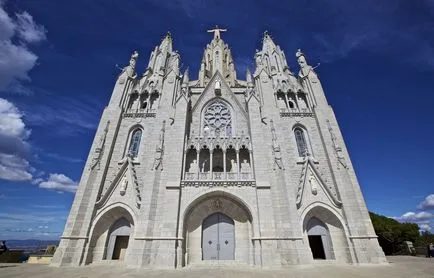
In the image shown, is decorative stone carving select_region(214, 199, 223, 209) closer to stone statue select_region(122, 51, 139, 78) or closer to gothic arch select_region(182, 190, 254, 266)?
gothic arch select_region(182, 190, 254, 266)

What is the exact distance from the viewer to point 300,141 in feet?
66.1

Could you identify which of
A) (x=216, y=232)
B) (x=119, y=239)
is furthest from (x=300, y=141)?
(x=119, y=239)

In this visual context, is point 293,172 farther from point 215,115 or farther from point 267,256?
point 215,115

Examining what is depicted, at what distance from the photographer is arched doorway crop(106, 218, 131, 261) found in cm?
1582

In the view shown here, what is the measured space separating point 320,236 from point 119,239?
16.7 meters

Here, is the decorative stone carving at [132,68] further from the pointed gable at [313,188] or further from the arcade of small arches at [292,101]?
the pointed gable at [313,188]

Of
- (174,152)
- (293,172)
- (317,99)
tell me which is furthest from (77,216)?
(317,99)

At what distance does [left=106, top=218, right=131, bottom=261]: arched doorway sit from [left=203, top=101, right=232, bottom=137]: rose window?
10.9 m

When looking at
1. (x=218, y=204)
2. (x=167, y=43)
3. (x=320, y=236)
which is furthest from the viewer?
(x=167, y=43)

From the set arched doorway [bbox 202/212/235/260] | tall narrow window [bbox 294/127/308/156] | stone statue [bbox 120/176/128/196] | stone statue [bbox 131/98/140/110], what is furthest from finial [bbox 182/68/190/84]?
arched doorway [bbox 202/212/235/260]

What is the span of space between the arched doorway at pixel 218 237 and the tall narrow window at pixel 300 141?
31.4ft

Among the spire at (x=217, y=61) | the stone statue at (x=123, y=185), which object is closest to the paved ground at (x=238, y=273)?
the stone statue at (x=123, y=185)

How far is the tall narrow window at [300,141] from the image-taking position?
19520 millimetres

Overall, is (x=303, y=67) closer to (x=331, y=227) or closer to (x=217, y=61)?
(x=217, y=61)
